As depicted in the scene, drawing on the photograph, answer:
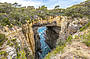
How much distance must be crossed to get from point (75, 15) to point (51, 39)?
48.3 ft

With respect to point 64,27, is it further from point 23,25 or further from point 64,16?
point 23,25

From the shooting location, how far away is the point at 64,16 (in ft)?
69.6

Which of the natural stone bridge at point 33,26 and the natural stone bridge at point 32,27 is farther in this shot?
the natural stone bridge at point 33,26

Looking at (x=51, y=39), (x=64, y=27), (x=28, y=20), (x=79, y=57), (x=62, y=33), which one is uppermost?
(x=28, y=20)

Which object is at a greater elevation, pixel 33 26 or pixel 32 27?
pixel 33 26

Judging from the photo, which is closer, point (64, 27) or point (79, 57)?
→ point (79, 57)

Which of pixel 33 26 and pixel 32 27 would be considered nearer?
pixel 32 27

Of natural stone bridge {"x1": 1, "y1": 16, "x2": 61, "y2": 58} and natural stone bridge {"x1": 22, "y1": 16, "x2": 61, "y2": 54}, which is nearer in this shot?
natural stone bridge {"x1": 1, "y1": 16, "x2": 61, "y2": 58}

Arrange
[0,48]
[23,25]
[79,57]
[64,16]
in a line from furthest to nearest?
[64,16]
[23,25]
[0,48]
[79,57]

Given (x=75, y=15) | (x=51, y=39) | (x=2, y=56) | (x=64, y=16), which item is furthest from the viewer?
(x=51, y=39)

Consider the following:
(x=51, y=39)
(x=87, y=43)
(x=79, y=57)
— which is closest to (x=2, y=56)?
(x=79, y=57)

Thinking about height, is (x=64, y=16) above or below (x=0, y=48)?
above

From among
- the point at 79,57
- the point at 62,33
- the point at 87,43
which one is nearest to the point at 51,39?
the point at 62,33

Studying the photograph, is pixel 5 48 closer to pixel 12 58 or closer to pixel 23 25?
pixel 12 58
